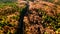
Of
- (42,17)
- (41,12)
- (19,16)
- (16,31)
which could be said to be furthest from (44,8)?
(16,31)

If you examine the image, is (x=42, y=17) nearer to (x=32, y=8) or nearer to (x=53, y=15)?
(x=53, y=15)

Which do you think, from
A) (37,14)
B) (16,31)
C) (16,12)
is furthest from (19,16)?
(16,31)

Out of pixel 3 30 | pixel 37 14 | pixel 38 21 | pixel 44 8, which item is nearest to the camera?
pixel 3 30

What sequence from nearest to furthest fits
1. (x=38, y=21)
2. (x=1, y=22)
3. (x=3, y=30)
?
1. (x=3, y=30)
2. (x=1, y=22)
3. (x=38, y=21)

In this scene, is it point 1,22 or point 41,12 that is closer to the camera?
Result: point 1,22

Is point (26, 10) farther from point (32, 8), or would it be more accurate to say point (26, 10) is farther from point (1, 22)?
point (1, 22)

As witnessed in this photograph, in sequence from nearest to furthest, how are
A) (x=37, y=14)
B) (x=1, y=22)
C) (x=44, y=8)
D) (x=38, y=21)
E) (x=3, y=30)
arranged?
(x=3, y=30)
(x=1, y=22)
(x=38, y=21)
(x=37, y=14)
(x=44, y=8)
